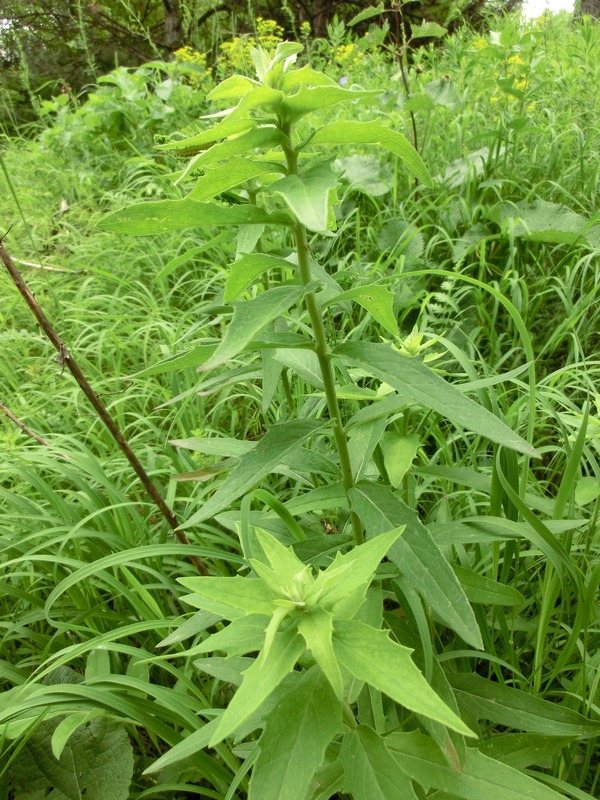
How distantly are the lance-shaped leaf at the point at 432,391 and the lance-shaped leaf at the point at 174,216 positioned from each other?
0.25 metres

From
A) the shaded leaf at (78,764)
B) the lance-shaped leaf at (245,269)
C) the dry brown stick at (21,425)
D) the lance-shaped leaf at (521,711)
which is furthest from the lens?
the dry brown stick at (21,425)

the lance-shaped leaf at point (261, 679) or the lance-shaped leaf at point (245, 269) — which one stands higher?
the lance-shaped leaf at point (245, 269)

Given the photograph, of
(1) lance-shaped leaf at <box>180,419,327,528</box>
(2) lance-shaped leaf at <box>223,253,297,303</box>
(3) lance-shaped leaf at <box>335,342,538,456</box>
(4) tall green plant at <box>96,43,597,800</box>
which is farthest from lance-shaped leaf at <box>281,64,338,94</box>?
(1) lance-shaped leaf at <box>180,419,327,528</box>

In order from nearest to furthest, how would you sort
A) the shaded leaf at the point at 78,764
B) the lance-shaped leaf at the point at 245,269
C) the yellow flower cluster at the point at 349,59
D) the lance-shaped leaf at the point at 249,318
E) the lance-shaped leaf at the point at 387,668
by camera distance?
the lance-shaped leaf at the point at 387,668
the lance-shaped leaf at the point at 249,318
the lance-shaped leaf at the point at 245,269
the shaded leaf at the point at 78,764
the yellow flower cluster at the point at 349,59

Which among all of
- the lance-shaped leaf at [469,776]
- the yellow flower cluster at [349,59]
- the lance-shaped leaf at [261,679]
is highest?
the yellow flower cluster at [349,59]

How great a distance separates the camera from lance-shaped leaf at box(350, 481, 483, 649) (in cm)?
72

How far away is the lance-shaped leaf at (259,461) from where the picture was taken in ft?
2.59

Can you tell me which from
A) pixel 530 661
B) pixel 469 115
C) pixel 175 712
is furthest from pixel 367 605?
pixel 469 115

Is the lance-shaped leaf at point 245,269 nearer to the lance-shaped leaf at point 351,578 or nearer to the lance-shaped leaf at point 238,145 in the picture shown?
the lance-shaped leaf at point 238,145

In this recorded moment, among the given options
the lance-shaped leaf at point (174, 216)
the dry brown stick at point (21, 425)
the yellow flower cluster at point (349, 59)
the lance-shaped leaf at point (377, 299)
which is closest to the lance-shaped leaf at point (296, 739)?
the lance-shaped leaf at point (377, 299)

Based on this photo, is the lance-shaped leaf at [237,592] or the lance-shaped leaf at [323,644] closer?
the lance-shaped leaf at [323,644]

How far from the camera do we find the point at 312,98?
0.73 m

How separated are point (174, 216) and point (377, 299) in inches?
11.7

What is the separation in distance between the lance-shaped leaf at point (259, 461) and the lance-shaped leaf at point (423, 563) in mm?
145
